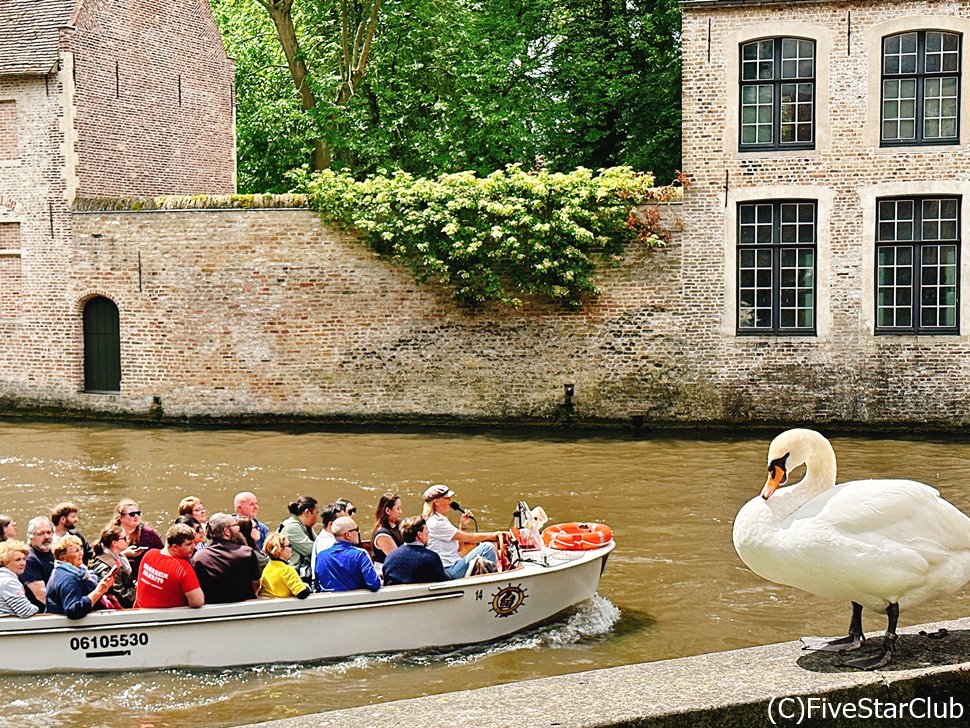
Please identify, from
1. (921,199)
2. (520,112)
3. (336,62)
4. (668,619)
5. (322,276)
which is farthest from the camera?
(336,62)

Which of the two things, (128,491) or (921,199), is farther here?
(921,199)

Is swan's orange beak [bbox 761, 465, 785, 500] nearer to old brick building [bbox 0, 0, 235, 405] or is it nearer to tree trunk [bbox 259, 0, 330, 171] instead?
old brick building [bbox 0, 0, 235, 405]

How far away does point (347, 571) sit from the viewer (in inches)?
307

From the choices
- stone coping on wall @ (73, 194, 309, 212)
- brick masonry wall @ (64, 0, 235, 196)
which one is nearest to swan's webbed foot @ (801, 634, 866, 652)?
stone coping on wall @ (73, 194, 309, 212)

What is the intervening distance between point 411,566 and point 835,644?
12.1 ft

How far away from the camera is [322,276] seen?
18188 mm

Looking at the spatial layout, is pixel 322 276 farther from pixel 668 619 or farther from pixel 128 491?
pixel 668 619

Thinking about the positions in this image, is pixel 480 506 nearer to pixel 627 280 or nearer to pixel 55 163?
pixel 627 280

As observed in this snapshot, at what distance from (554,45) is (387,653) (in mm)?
17281

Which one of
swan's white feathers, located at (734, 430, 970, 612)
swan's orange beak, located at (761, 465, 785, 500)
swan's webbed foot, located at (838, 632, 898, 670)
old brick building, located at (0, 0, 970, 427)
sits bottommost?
swan's webbed foot, located at (838, 632, 898, 670)

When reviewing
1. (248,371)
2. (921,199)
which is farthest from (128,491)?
(921,199)

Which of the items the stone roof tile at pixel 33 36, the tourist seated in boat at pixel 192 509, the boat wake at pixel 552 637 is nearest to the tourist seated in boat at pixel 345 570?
the boat wake at pixel 552 637

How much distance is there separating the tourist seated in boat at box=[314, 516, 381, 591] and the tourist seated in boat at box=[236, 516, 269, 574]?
469 millimetres

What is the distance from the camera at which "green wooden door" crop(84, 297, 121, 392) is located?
1912cm
